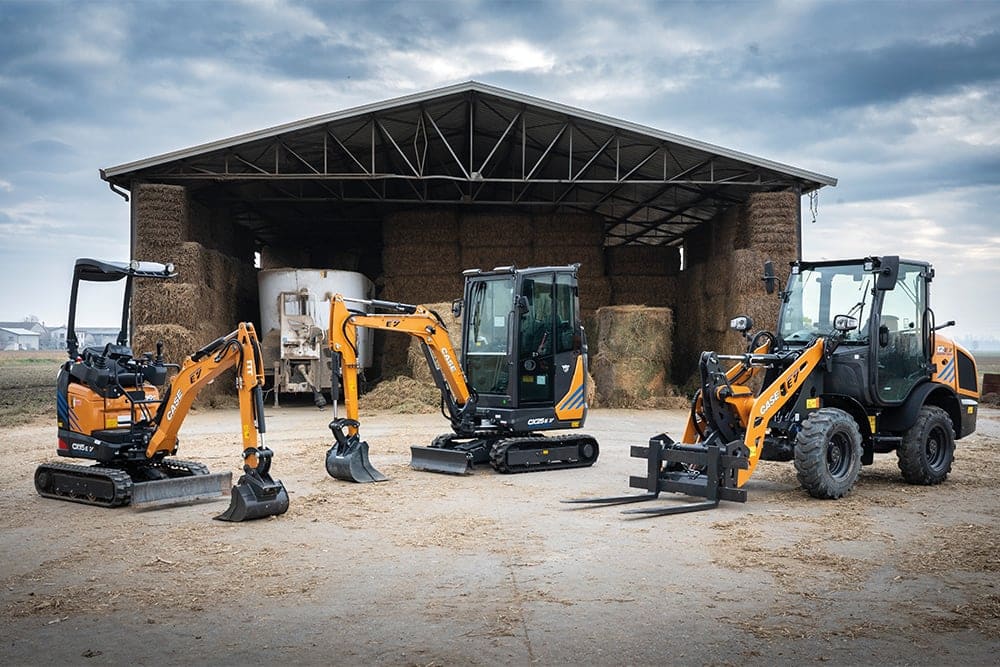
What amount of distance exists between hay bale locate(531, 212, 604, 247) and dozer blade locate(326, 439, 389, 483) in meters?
14.1

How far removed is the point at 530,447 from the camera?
11375mm

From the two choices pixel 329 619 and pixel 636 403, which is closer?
pixel 329 619

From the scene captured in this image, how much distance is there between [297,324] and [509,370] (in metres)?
9.80

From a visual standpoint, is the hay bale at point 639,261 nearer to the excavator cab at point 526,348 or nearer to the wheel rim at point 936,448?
the excavator cab at point 526,348

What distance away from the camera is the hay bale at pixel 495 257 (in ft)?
77.7

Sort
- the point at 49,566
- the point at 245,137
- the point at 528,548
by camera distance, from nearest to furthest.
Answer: the point at 49,566 < the point at 528,548 < the point at 245,137

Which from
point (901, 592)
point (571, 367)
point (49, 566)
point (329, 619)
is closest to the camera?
point (329, 619)

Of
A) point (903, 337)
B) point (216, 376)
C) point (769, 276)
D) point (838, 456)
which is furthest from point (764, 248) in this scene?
point (216, 376)

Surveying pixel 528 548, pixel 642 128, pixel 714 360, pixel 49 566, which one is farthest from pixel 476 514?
pixel 642 128

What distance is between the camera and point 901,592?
5891 millimetres

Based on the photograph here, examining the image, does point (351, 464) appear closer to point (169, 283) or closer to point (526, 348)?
point (526, 348)

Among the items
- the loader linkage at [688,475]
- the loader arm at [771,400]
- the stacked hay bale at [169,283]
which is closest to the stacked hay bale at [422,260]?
the stacked hay bale at [169,283]

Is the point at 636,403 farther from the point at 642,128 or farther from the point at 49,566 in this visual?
the point at 49,566

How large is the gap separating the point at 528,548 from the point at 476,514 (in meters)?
1.52
